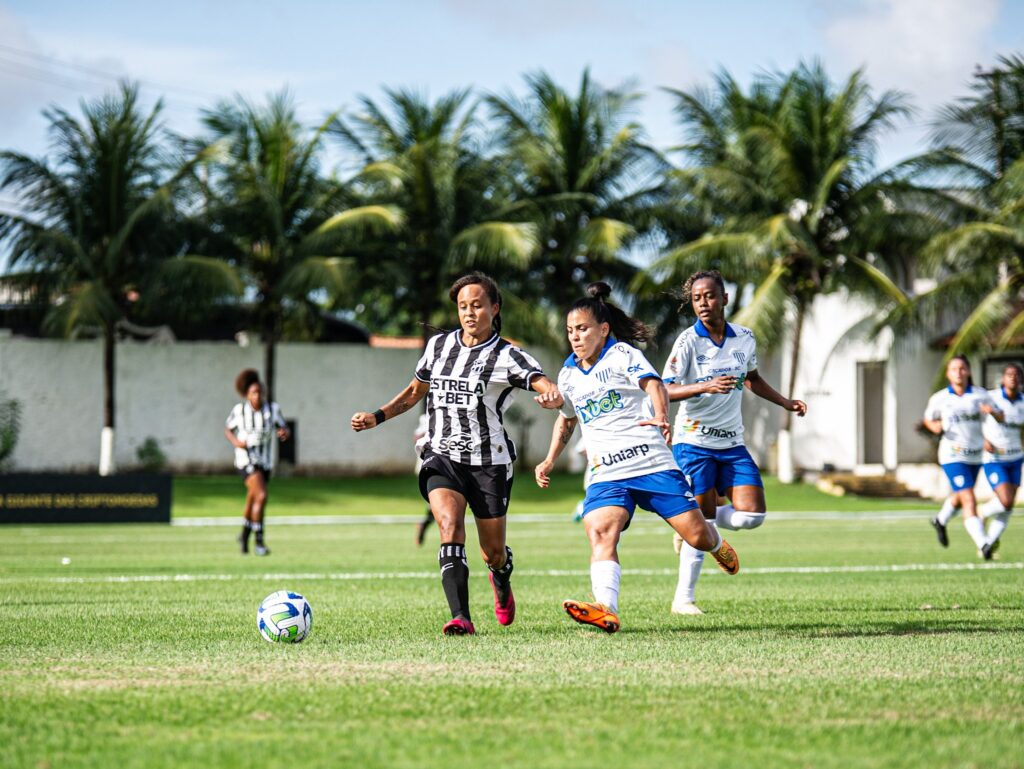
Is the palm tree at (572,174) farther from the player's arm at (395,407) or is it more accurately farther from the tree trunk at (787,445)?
the player's arm at (395,407)

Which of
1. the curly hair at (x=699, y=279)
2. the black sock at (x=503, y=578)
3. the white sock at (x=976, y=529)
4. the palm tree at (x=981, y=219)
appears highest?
the palm tree at (x=981, y=219)

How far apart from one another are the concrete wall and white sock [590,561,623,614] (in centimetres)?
2937

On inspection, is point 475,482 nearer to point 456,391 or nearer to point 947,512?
point 456,391

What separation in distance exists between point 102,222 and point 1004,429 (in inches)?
957

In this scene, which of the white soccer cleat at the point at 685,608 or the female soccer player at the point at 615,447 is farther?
the white soccer cleat at the point at 685,608

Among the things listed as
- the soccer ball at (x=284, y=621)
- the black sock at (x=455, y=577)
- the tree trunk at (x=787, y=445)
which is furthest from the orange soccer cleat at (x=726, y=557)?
the tree trunk at (x=787, y=445)

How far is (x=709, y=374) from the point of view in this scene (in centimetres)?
922

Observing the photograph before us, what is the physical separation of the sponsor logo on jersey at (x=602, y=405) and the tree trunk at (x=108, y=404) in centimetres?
2789

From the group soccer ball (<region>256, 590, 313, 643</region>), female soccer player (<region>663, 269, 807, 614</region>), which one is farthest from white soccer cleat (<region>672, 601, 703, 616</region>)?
soccer ball (<region>256, 590, 313, 643</region>)

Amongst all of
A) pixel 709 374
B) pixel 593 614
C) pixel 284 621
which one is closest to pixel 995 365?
pixel 709 374

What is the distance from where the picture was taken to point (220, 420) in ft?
122

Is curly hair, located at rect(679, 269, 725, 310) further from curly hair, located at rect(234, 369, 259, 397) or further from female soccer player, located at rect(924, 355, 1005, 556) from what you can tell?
curly hair, located at rect(234, 369, 259, 397)

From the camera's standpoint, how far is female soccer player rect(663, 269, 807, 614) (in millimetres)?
9203

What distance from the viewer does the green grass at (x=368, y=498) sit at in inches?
1251
